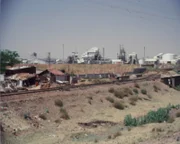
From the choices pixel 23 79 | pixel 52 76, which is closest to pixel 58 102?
pixel 23 79

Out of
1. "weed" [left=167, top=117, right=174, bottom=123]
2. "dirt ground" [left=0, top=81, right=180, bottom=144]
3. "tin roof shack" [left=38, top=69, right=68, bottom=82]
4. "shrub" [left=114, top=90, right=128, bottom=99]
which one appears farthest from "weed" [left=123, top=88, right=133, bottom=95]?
"weed" [left=167, top=117, right=174, bottom=123]

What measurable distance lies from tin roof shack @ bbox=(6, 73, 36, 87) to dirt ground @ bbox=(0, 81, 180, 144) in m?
→ 7.03

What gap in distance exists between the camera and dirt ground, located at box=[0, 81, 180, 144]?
42.9 ft

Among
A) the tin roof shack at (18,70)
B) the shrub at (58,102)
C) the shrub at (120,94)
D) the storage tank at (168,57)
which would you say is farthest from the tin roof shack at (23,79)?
the storage tank at (168,57)

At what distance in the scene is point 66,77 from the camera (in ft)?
101

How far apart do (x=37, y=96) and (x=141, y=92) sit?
11.2 m

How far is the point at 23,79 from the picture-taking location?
27812mm

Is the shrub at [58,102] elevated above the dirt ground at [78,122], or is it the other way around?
the shrub at [58,102]

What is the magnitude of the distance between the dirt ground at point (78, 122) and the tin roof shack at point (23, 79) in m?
7.03

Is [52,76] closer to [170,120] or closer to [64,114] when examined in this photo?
[64,114]

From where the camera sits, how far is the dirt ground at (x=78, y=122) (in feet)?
42.9

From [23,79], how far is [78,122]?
11644 mm

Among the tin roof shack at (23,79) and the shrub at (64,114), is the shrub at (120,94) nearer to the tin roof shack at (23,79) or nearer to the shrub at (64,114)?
the shrub at (64,114)

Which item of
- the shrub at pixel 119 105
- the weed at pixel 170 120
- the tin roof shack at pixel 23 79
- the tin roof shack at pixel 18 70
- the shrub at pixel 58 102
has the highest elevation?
the tin roof shack at pixel 18 70
